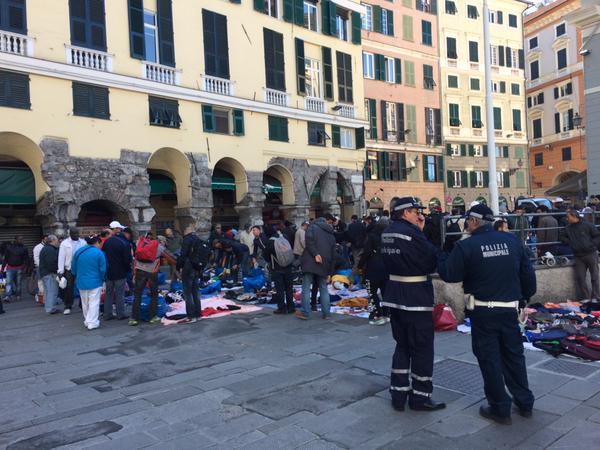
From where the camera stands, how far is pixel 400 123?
3359 cm

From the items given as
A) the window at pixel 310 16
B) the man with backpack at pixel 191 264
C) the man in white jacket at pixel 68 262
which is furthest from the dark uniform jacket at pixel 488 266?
the window at pixel 310 16

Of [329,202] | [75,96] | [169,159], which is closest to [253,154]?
[169,159]

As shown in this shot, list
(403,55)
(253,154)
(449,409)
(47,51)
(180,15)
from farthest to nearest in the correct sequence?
(403,55) → (253,154) → (180,15) → (47,51) → (449,409)

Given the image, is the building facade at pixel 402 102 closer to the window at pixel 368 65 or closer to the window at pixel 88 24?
the window at pixel 368 65

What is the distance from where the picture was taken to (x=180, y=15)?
782 inches

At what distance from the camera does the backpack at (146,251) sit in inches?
362

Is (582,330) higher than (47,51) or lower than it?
lower

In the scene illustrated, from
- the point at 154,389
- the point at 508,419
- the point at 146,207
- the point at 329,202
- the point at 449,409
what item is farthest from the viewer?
the point at 329,202

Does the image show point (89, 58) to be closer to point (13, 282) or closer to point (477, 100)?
point (13, 282)

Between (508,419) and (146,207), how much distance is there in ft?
53.2

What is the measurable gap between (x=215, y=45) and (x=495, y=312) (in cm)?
1917

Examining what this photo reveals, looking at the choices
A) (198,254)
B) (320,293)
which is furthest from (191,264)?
(320,293)

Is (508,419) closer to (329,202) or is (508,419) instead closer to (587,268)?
(587,268)

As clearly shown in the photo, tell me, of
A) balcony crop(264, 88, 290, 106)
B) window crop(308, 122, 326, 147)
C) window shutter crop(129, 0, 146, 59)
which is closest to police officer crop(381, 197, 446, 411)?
window shutter crop(129, 0, 146, 59)
